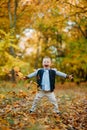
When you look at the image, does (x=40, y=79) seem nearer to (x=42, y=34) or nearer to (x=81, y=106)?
(x=81, y=106)

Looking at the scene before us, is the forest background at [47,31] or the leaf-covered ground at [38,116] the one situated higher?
the leaf-covered ground at [38,116]

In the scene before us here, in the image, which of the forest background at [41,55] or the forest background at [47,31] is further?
the forest background at [47,31]

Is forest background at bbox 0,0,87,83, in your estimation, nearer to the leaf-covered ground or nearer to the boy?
the leaf-covered ground

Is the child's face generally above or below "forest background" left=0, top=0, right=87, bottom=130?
above

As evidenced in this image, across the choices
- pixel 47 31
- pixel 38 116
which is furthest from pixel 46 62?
pixel 47 31

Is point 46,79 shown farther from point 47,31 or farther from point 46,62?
point 47,31

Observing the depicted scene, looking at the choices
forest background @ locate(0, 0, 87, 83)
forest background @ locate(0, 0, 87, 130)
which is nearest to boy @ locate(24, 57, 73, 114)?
forest background @ locate(0, 0, 87, 130)

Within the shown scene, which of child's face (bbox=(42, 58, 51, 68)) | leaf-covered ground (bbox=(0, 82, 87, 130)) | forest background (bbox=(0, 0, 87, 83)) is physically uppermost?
child's face (bbox=(42, 58, 51, 68))

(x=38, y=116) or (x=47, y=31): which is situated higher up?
(x=38, y=116)

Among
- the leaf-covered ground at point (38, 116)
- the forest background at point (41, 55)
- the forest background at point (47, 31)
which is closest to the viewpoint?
the leaf-covered ground at point (38, 116)

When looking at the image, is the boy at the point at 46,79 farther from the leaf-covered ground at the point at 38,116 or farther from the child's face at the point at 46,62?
the leaf-covered ground at the point at 38,116

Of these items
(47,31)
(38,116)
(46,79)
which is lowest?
(47,31)

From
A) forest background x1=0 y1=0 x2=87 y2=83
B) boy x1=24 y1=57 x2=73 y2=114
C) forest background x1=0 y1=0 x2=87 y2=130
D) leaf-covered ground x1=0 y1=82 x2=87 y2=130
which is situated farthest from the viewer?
forest background x1=0 y1=0 x2=87 y2=83

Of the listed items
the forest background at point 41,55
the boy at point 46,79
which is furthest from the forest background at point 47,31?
the boy at point 46,79
